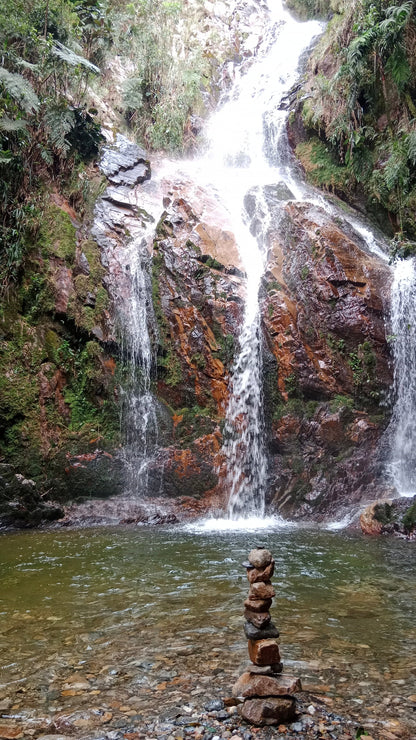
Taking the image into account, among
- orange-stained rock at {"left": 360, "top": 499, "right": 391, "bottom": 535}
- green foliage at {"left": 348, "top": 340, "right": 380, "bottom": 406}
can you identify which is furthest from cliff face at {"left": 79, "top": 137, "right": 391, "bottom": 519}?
orange-stained rock at {"left": 360, "top": 499, "right": 391, "bottom": 535}

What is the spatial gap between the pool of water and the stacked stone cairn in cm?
26

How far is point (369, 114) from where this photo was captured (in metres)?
14.1

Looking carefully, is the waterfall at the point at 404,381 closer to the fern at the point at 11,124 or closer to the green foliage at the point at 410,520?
the green foliage at the point at 410,520

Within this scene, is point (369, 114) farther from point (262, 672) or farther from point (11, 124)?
point (262, 672)

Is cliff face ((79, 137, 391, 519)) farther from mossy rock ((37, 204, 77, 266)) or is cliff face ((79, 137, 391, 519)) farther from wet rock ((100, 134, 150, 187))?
wet rock ((100, 134, 150, 187))

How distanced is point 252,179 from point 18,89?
819 centimetres

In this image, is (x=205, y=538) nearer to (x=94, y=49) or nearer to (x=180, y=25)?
(x=94, y=49)

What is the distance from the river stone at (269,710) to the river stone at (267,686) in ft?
0.10

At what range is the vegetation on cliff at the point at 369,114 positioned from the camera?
38.7ft

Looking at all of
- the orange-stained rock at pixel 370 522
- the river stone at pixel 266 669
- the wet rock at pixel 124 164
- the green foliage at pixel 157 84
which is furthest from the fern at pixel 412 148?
the river stone at pixel 266 669

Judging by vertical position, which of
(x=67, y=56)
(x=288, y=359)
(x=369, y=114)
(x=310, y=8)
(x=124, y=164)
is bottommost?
(x=288, y=359)

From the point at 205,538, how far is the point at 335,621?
3948mm

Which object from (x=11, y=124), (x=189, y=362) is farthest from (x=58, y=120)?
(x=189, y=362)

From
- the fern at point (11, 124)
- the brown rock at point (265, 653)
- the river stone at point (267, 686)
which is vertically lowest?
the river stone at point (267, 686)
